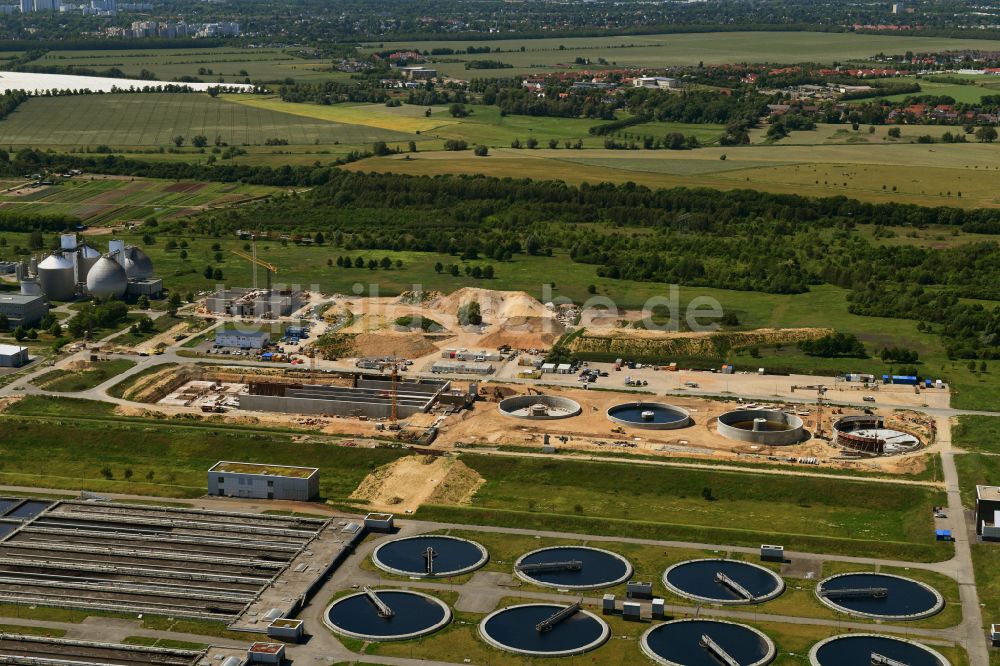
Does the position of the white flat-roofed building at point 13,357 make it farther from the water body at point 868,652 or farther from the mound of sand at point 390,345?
the water body at point 868,652

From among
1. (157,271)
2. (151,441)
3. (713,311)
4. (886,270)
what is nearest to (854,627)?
(151,441)

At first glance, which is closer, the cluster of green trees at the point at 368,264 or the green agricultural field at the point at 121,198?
the cluster of green trees at the point at 368,264

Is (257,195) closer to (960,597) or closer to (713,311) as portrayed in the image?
(713,311)

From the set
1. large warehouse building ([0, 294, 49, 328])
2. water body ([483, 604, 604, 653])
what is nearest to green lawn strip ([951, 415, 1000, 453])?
water body ([483, 604, 604, 653])

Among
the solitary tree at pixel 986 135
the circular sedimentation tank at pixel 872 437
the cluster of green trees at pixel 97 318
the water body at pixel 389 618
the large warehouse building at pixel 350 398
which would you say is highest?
the solitary tree at pixel 986 135

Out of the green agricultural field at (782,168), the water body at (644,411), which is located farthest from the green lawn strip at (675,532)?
the green agricultural field at (782,168)

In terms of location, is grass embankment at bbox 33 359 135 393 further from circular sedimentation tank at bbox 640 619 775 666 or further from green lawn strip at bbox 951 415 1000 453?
green lawn strip at bbox 951 415 1000 453
